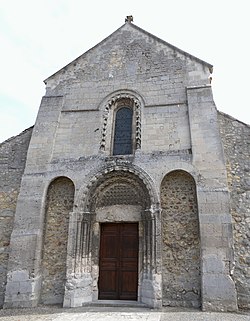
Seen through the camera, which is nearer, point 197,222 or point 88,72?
point 197,222

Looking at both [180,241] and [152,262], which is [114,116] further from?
[152,262]

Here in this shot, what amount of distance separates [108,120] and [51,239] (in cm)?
396

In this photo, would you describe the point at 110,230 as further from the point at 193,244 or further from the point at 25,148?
the point at 25,148

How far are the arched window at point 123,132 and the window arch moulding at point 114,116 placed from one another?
12 cm

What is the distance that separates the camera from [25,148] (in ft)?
27.7

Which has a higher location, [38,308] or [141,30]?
[141,30]

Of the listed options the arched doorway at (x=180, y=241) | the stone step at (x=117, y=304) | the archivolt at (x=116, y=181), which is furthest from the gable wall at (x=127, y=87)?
the stone step at (x=117, y=304)

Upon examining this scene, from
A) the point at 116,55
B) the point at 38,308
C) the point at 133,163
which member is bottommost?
the point at 38,308

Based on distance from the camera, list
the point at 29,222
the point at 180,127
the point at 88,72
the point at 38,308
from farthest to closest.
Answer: the point at 88,72
the point at 180,127
the point at 29,222
the point at 38,308

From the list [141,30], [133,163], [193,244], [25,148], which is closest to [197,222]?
[193,244]

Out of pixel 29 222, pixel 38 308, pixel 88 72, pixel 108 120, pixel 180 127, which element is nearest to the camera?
pixel 38 308

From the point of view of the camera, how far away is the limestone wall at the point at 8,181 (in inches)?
288

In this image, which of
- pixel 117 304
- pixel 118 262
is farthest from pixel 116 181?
pixel 117 304

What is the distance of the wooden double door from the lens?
697 centimetres
